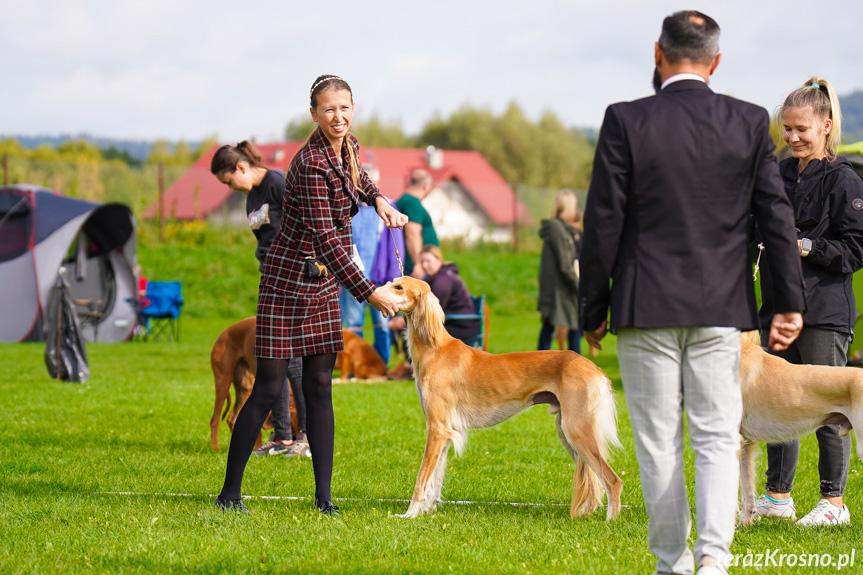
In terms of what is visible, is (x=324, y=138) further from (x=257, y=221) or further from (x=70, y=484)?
(x=70, y=484)

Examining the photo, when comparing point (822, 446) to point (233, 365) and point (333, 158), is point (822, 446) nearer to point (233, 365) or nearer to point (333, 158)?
point (333, 158)

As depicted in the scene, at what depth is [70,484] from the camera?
544cm

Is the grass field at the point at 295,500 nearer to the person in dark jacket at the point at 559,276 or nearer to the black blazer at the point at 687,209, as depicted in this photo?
the black blazer at the point at 687,209

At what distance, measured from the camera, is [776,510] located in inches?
189

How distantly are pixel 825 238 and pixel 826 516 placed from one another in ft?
4.69

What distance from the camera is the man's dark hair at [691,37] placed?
3092 mm

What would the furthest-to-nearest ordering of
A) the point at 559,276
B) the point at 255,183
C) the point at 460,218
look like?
1. the point at 460,218
2. the point at 559,276
3. the point at 255,183

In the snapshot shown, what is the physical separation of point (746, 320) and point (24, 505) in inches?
150

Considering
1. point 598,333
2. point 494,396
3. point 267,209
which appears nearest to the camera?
point 598,333

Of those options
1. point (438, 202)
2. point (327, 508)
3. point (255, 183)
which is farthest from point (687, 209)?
point (438, 202)

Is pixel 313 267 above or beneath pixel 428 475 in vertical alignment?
above

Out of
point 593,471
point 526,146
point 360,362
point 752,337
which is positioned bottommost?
point 360,362

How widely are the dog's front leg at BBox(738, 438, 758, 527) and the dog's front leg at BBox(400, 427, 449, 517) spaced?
60.8 inches

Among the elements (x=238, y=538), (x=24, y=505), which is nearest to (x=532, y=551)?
(x=238, y=538)
